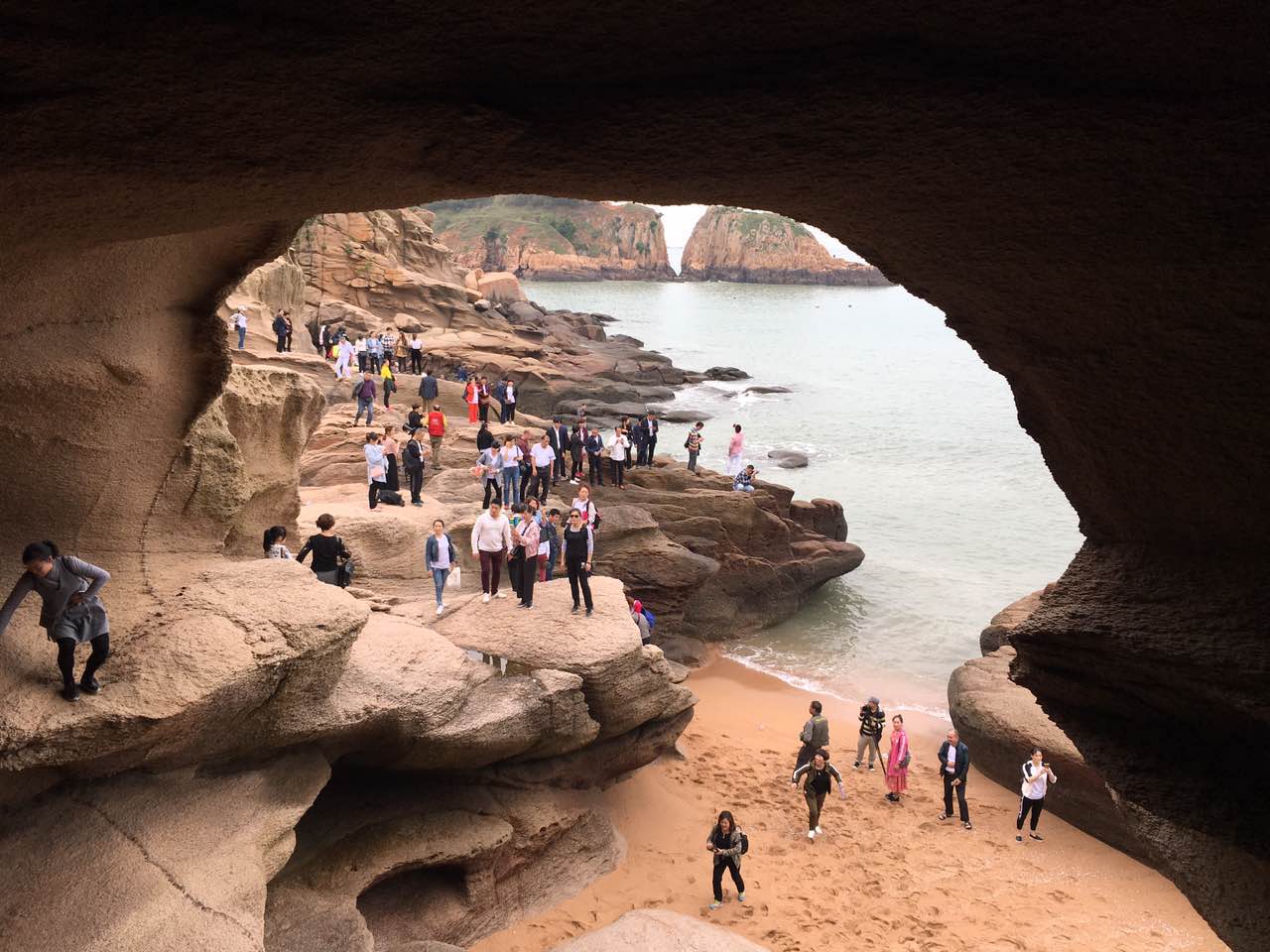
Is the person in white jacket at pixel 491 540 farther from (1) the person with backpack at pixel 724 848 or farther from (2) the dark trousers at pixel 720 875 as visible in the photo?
(2) the dark trousers at pixel 720 875

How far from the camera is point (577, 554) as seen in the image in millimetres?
11211

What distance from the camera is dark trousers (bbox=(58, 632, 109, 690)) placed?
6.41 metres

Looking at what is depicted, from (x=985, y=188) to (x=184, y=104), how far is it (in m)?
2.56

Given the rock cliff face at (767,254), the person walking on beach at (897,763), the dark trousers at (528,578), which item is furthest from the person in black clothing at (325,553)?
the rock cliff face at (767,254)

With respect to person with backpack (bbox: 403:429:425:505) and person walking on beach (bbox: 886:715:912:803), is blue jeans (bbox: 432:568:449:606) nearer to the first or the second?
person with backpack (bbox: 403:429:425:505)

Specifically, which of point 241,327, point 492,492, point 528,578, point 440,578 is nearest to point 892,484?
point 492,492

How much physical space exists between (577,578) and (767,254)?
126 metres

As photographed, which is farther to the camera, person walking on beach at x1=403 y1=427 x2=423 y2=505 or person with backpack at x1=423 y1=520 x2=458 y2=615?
person walking on beach at x1=403 y1=427 x2=423 y2=505

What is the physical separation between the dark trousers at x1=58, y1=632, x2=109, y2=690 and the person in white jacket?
17.0 ft

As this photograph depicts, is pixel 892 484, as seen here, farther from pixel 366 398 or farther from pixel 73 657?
pixel 73 657

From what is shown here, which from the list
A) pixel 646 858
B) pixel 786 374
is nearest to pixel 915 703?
pixel 646 858

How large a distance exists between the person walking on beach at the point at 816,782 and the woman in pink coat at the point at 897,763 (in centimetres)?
132

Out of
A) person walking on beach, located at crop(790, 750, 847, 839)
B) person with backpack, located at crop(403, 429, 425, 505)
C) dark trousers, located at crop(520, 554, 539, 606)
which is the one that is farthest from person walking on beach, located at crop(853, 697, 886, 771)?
person with backpack, located at crop(403, 429, 425, 505)

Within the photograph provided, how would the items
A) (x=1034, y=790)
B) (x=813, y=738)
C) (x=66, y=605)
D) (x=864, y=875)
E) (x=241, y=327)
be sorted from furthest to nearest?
(x=241, y=327) < (x=813, y=738) < (x=1034, y=790) < (x=864, y=875) < (x=66, y=605)
